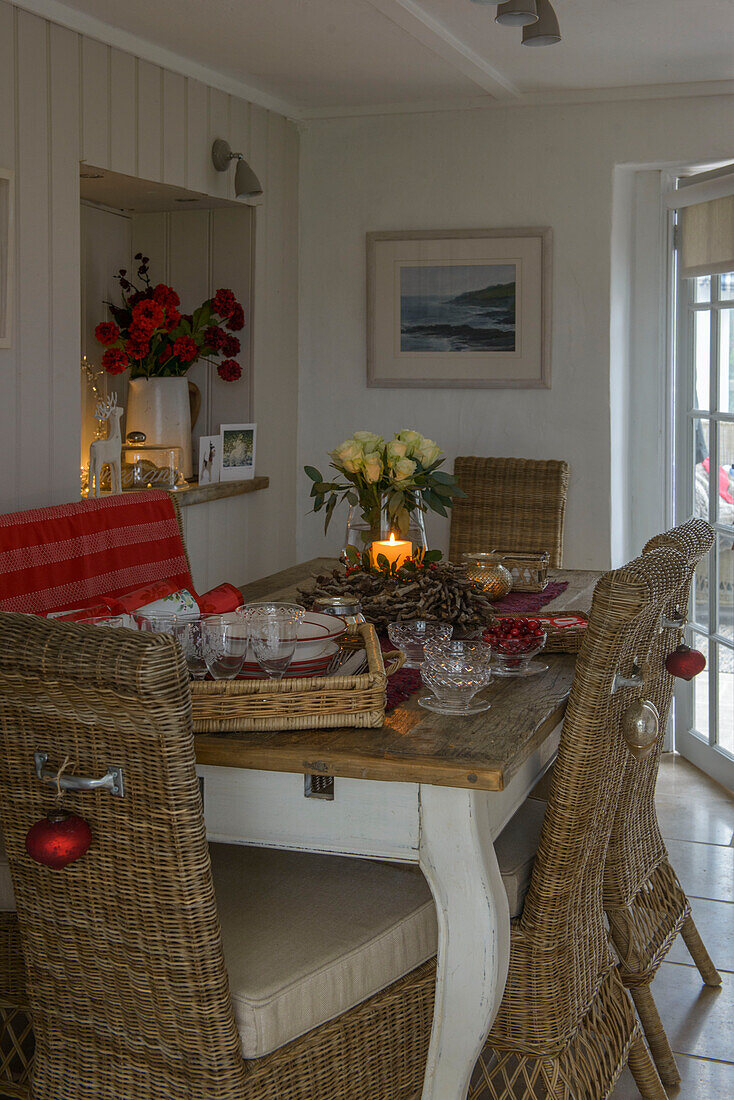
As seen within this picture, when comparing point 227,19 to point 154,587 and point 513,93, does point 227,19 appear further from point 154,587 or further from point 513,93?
point 154,587

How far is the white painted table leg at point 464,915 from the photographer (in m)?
1.44

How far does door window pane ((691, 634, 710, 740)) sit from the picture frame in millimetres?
2490

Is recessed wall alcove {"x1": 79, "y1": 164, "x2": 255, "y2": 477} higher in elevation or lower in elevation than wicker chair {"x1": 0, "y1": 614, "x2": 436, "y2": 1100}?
higher

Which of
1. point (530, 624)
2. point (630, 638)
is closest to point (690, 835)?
point (530, 624)

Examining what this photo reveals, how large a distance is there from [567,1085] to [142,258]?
2.93 meters

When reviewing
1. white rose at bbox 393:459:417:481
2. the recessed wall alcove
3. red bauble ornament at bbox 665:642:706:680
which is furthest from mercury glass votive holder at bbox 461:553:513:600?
the recessed wall alcove

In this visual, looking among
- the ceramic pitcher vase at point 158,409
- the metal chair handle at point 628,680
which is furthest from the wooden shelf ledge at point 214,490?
the metal chair handle at point 628,680

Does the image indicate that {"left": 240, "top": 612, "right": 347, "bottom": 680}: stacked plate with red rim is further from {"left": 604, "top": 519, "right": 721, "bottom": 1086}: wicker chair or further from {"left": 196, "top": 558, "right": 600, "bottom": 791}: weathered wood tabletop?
{"left": 604, "top": 519, "right": 721, "bottom": 1086}: wicker chair

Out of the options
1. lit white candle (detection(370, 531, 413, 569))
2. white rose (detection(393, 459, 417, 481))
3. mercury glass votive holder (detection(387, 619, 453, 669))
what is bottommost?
mercury glass votive holder (detection(387, 619, 453, 669))

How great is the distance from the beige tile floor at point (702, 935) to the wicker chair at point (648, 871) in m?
0.08

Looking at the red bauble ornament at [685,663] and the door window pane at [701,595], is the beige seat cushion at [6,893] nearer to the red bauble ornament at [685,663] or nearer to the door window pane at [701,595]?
the red bauble ornament at [685,663]

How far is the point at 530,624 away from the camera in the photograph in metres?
1.96

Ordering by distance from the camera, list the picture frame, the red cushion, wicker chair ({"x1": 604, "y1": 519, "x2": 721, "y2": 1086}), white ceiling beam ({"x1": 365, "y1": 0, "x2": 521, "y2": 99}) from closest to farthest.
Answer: wicker chair ({"x1": 604, "y1": 519, "x2": 721, "y2": 1086}) < the red cushion < the picture frame < white ceiling beam ({"x1": 365, "y1": 0, "x2": 521, "y2": 99})

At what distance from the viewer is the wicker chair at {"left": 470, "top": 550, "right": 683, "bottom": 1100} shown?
1543 millimetres
